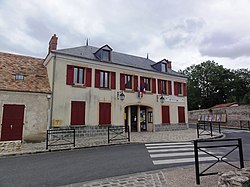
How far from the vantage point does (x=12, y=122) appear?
9.39 m

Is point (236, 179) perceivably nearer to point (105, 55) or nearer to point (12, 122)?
point (12, 122)

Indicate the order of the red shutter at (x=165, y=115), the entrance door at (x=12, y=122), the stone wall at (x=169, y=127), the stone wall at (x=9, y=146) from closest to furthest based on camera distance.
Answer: the stone wall at (x=9, y=146) < the entrance door at (x=12, y=122) < the stone wall at (x=169, y=127) < the red shutter at (x=165, y=115)

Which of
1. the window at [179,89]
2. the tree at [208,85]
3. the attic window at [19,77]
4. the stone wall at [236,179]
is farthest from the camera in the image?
the tree at [208,85]

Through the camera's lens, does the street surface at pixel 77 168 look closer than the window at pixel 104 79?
Yes

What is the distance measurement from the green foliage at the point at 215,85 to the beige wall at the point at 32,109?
110 ft

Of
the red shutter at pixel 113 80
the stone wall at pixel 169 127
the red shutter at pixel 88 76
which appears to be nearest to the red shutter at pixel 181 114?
the stone wall at pixel 169 127

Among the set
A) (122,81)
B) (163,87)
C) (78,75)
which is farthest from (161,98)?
(78,75)

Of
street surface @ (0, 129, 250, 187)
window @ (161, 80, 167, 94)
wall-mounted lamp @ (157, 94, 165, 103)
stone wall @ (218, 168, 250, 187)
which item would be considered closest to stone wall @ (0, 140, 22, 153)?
street surface @ (0, 129, 250, 187)

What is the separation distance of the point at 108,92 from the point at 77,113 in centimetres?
281

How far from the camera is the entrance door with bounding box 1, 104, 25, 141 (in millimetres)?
9188

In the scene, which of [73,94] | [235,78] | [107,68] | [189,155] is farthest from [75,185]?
[235,78]

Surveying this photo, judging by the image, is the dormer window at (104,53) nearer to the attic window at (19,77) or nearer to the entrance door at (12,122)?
the attic window at (19,77)

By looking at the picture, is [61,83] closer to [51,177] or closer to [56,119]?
[56,119]

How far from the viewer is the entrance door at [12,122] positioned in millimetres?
9188
